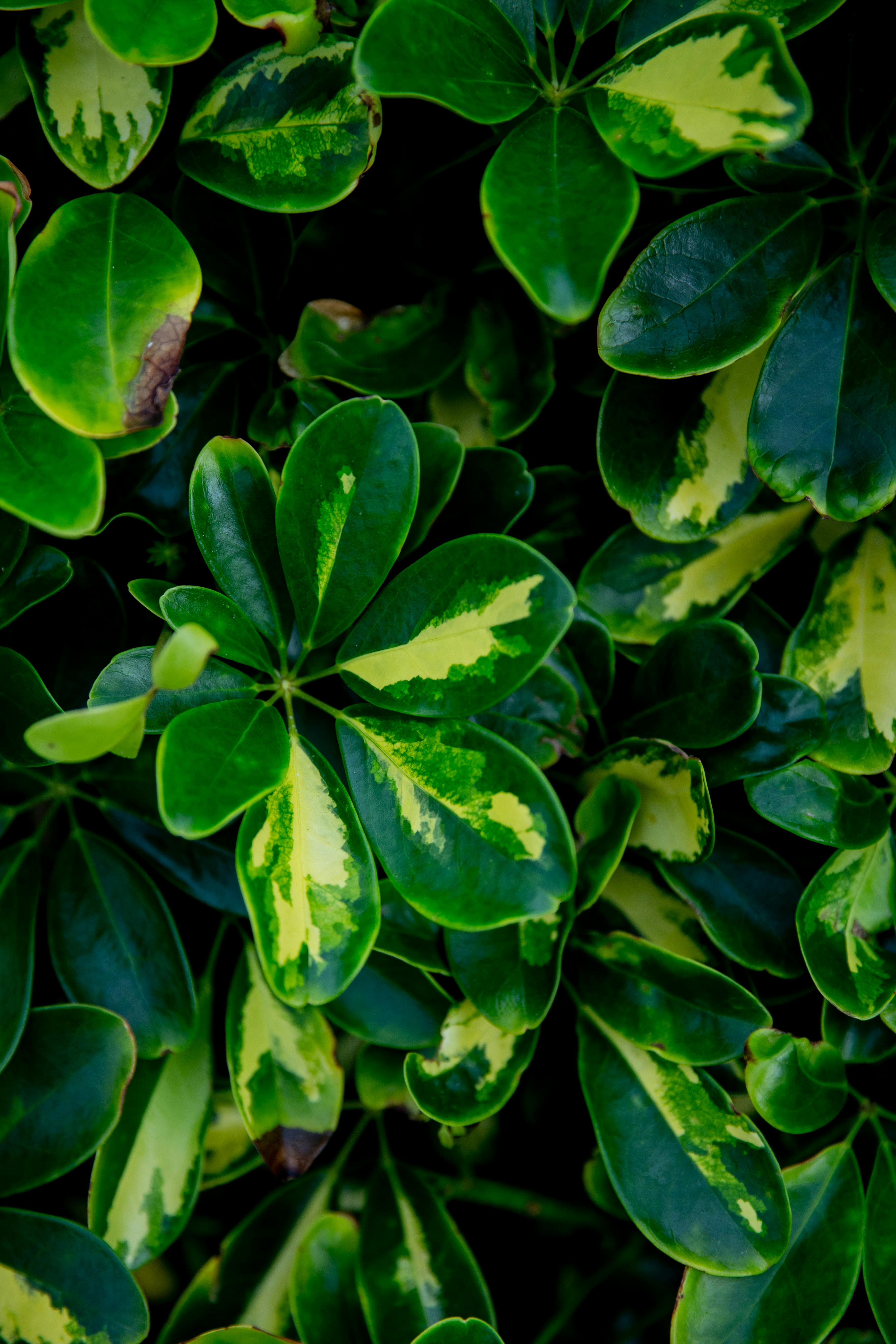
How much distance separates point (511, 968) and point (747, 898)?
0.74ft

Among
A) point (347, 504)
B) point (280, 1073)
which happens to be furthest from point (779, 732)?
point (280, 1073)

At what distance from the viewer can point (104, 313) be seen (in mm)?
612

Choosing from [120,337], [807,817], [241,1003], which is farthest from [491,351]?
[241,1003]

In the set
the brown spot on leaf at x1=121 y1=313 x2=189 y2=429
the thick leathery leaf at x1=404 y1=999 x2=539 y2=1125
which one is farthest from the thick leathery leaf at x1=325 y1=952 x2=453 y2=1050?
the brown spot on leaf at x1=121 y1=313 x2=189 y2=429

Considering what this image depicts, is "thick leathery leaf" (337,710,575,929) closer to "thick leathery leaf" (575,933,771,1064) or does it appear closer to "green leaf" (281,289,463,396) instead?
"thick leathery leaf" (575,933,771,1064)

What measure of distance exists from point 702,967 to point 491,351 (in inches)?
22.1

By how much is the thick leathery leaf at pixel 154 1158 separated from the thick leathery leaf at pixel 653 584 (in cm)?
56

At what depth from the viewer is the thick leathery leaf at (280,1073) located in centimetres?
79

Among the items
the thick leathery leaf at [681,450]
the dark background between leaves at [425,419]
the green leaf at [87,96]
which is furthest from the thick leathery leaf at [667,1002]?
the green leaf at [87,96]

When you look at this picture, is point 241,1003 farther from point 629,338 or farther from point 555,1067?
point 629,338

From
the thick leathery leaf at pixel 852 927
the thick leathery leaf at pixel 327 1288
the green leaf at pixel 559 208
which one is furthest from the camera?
the thick leathery leaf at pixel 327 1288

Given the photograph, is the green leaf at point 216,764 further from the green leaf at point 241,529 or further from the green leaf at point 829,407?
the green leaf at point 829,407

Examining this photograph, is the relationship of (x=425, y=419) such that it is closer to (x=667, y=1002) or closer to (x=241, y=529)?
(x=241, y=529)

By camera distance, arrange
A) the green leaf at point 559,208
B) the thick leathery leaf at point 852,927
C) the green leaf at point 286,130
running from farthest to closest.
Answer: the thick leathery leaf at point 852,927 < the green leaf at point 286,130 < the green leaf at point 559,208
